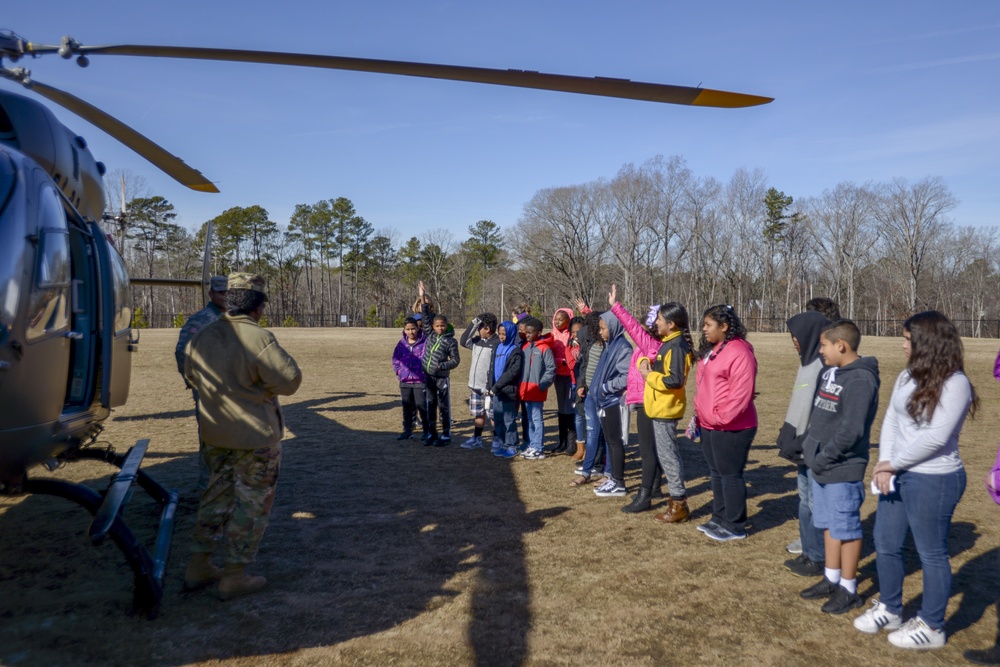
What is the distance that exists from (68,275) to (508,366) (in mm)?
5350

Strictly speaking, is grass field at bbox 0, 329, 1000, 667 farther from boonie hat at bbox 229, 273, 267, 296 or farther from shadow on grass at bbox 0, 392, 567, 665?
boonie hat at bbox 229, 273, 267, 296

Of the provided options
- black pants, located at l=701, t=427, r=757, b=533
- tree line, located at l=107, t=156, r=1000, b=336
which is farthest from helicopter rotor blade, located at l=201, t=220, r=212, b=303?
tree line, located at l=107, t=156, r=1000, b=336

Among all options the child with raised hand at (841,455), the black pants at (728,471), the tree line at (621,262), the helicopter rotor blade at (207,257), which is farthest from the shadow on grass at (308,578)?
the tree line at (621,262)

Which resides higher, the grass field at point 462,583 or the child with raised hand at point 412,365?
the child with raised hand at point 412,365

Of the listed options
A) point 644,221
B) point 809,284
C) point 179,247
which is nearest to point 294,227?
point 179,247

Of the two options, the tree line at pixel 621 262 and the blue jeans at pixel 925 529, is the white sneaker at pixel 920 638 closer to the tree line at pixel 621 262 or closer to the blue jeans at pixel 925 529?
the blue jeans at pixel 925 529

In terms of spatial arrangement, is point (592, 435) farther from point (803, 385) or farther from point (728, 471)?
point (803, 385)

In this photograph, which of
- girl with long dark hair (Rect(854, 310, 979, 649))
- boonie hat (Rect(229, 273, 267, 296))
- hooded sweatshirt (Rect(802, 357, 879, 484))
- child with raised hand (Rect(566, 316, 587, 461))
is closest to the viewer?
girl with long dark hair (Rect(854, 310, 979, 649))

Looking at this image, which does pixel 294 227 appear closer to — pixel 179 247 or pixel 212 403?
pixel 179 247

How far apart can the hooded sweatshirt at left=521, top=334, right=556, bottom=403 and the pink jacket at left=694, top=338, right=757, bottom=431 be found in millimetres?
3229

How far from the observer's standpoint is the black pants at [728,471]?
17.2ft

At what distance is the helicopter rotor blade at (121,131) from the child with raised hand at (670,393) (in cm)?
416

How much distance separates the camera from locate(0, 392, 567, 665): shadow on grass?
3.64 m

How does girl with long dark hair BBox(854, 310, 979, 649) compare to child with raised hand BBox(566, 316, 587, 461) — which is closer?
girl with long dark hair BBox(854, 310, 979, 649)
